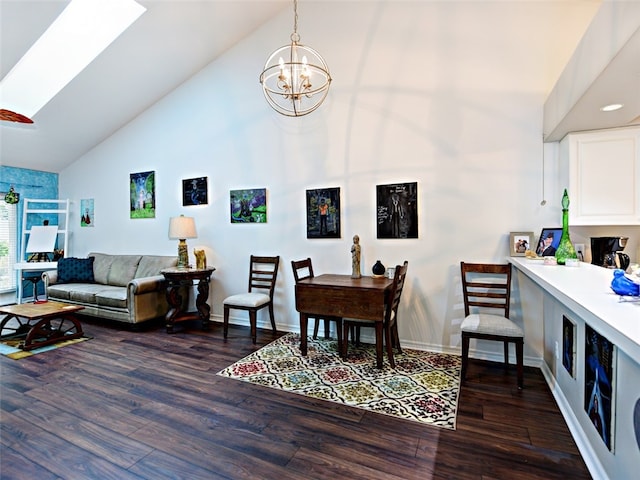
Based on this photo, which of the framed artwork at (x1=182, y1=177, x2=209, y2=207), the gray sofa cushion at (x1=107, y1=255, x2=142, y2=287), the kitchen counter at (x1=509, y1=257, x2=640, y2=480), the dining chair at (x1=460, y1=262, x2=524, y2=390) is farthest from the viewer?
the gray sofa cushion at (x1=107, y1=255, x2=142, y2=287)

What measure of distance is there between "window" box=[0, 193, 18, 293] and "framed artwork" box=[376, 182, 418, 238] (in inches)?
239

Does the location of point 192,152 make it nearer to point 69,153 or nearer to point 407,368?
point 69,153

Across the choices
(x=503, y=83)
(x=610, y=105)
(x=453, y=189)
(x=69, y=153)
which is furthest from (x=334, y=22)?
(x=69, y=153)

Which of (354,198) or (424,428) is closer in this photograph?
(424,428)

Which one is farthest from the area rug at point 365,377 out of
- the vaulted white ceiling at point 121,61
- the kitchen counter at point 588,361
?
the vaulted white ceiling at point 121,61

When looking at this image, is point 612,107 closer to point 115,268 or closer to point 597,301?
point 597,301

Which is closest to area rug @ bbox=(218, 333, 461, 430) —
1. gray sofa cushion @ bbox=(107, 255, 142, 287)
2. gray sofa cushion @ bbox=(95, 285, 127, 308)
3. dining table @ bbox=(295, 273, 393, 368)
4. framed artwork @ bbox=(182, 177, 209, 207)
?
dining table @ bbox=(295, 273, 393, 368)

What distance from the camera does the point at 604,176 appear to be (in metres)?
2.47

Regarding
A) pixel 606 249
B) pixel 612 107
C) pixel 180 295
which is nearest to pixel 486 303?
pixel 606 249

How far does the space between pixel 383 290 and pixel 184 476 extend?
1.87 metres

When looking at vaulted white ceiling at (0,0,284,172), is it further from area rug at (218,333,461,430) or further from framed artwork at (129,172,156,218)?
area rug at (218,333,461,430)

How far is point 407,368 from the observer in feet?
9.57

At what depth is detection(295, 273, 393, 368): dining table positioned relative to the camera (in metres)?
2.88

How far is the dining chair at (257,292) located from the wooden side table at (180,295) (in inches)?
16.7
